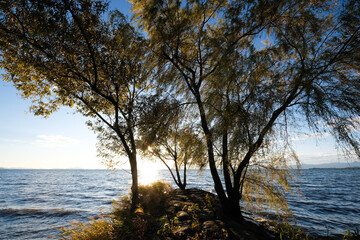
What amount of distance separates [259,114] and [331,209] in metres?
18.0

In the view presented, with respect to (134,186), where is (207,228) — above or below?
below

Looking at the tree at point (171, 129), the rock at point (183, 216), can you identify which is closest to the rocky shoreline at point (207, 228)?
the rock at point (183, 216)

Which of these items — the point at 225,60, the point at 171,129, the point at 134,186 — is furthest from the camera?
the point at 134,186

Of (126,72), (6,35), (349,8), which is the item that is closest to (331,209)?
(349,8)

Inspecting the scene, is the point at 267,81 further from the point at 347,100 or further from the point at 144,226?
the point at 144,226

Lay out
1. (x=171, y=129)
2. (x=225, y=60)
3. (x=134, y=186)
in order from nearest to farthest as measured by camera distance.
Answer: (x=225, y=60) → (x=171, y=129) → (x=134, y=186)

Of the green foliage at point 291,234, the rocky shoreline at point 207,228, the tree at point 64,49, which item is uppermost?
the tree at point 64,49

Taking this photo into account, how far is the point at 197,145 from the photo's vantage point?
24.1ft

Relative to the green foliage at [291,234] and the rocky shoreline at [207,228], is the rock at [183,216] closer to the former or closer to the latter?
the rocky shoreline at [207,228]

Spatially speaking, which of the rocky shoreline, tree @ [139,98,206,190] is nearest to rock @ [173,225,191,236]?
the rocky shoreline

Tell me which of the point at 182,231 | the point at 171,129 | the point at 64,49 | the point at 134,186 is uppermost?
the point at 64,49

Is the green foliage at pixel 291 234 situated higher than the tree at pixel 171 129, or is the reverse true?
the tree at pixel 171 129

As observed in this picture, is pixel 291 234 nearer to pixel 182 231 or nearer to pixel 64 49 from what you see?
pixel 182 231

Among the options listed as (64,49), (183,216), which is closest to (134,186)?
(183,216)
